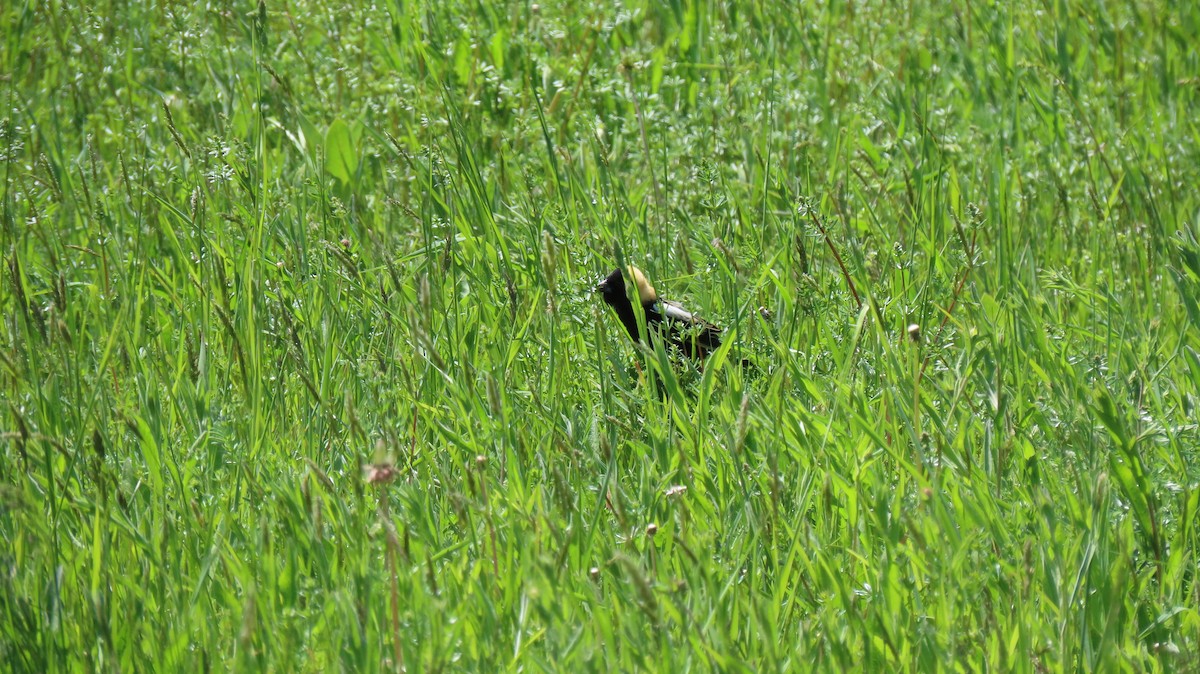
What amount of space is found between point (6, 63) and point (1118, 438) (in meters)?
4.71

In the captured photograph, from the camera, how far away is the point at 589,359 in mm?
3434

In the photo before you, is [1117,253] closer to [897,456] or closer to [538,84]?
[897,456]

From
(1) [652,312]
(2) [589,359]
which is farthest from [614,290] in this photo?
(2) [589,359]

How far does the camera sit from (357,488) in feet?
7.15

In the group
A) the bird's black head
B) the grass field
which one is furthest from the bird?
the grass field

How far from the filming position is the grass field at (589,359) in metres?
2.18

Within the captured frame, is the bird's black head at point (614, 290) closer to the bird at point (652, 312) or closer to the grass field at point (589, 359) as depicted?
the bird at point (652, 312)

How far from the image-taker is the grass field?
2.18 m

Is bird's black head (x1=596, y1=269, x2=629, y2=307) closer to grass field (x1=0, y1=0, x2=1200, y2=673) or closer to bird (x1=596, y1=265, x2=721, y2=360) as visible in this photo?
bird (x1=596, y1=265, x2=721, y2=360)

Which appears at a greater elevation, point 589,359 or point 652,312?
point 589,359

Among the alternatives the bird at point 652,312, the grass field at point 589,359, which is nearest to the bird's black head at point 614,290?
the bird at point 652,312

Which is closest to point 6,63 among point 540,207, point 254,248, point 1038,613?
point 540,207

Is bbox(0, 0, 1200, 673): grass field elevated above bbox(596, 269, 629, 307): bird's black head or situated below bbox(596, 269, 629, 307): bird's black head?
above

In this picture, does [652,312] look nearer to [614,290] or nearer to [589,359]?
[614,290]
